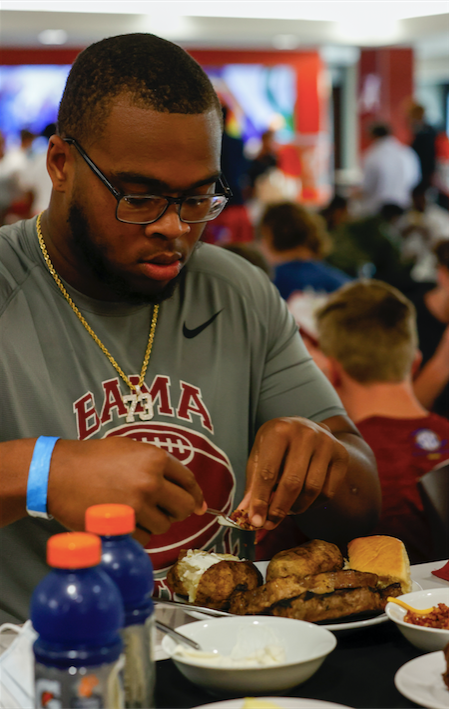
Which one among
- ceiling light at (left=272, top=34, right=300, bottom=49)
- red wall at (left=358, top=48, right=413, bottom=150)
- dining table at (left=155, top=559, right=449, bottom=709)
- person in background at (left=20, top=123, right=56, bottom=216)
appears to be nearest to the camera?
dining table at (left=155, top=559, right=449, bottom=709)

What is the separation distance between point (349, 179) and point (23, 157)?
709 centimetres

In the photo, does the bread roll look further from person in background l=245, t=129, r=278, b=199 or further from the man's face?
person in background l=245, t=129, r=278, b=199

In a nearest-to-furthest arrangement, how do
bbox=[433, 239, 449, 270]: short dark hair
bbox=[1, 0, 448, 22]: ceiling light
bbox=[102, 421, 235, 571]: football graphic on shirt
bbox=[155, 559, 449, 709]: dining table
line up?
bbox=[155, 559, 449, 709]: dining table < bbox=[102, 421, 235, 571]: football graphic on shirt < bbox=[433, 239, 449, 270]: short dark hair < bbox=[1, 0, 448, 22]: ceiling light

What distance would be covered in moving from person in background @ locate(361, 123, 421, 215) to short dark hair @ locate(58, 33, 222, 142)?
8304 mm

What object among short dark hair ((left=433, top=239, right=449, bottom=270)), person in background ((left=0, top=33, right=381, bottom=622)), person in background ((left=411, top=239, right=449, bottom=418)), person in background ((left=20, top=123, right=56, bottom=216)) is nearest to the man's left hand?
person in background ((left=0, top=33, right=381, bottom=622))

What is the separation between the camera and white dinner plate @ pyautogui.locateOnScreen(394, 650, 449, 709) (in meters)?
0.86

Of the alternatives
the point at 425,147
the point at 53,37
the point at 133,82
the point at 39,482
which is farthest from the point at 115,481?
the point at 53,37

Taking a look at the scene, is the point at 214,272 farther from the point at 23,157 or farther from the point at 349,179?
the point at 349,179

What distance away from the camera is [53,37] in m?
10.4

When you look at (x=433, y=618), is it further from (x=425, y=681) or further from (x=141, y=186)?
(x=141, y=186)

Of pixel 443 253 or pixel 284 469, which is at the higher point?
pixel 284 469

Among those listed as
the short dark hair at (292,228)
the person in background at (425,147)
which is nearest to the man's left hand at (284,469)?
the short dark hair at (292,228)

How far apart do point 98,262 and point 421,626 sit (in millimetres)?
771

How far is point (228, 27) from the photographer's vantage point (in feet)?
33.8
